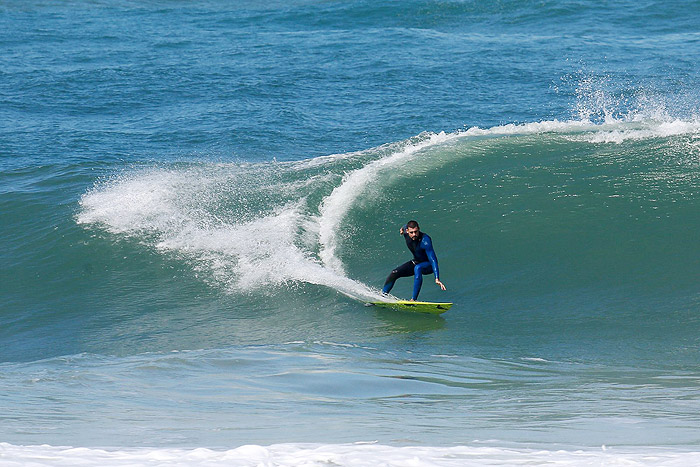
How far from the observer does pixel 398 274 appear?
1180 cm

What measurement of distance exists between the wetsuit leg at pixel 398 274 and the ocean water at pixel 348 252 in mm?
478

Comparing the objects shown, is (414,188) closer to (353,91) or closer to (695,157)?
(695,157)

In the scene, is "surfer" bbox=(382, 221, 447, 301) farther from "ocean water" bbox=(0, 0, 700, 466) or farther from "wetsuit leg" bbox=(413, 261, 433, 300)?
"ocean water" bbox=(0, 0, 700, 466)

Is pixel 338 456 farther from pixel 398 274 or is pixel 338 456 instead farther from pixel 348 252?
pixel 348 252

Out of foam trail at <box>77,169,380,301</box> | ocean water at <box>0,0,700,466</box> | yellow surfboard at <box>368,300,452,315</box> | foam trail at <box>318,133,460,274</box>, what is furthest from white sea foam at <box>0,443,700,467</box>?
foam trail at <box>318,133,460,274</box>

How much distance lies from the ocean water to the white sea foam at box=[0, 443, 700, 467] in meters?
0.03

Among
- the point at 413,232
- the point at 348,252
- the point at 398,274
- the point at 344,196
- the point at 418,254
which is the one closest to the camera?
the point at 413,232

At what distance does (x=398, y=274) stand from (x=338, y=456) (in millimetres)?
7038

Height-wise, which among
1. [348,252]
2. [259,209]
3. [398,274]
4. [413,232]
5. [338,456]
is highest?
[259,209]

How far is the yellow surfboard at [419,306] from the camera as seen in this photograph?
10959 millimetres

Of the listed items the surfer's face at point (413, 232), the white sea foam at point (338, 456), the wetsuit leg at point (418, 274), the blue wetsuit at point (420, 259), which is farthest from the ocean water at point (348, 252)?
the surfer's face at point (413, 232)

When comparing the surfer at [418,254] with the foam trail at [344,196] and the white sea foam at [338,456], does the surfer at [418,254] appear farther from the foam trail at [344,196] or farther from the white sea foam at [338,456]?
the white sea foam at [338,456]

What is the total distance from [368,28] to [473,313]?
22.7 metres

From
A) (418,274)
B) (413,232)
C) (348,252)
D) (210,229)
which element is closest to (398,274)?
(418,274)
